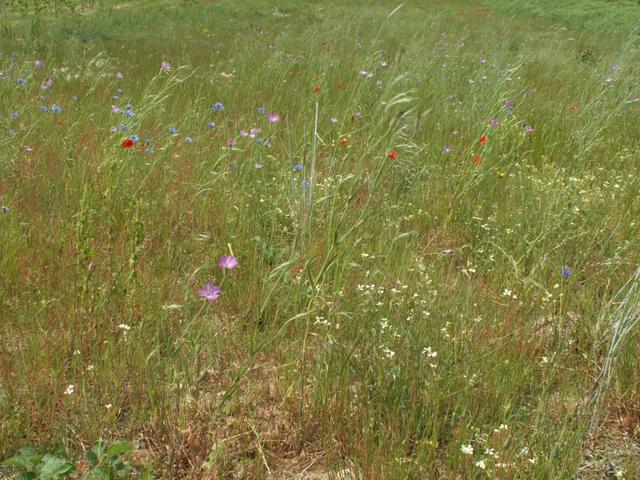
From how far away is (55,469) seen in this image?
1421mm

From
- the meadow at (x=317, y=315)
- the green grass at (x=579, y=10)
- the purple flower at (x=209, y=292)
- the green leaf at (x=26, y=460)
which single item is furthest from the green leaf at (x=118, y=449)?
the green grass at (x=579, y=10)

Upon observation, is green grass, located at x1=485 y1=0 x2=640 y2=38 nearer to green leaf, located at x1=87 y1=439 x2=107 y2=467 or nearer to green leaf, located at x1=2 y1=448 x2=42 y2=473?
green leaf, located at x1=87 y1=439 x2=107 y2=467

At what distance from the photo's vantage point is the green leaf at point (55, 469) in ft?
4.62

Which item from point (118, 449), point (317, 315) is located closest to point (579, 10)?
point (317, 315)

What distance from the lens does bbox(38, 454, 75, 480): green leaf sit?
1408mm

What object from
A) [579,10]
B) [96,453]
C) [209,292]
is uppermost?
[579,10]

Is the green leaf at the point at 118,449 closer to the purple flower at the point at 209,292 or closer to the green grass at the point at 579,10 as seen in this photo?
the purple flower at the point at 209,292

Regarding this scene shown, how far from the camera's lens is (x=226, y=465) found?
158cm

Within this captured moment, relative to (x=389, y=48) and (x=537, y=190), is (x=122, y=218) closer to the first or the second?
(x=537, y=190)

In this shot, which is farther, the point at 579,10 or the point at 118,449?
the point at 579,10

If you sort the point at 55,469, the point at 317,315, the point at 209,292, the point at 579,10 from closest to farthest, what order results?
the point at 55,469
the point at 209,292
the point at 317,315
the point at 579,10

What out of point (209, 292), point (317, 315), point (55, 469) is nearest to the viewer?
point (55, 469)

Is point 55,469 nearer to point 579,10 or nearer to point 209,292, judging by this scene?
point 209,292

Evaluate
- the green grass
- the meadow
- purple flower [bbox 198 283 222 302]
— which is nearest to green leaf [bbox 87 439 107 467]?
the meadow
